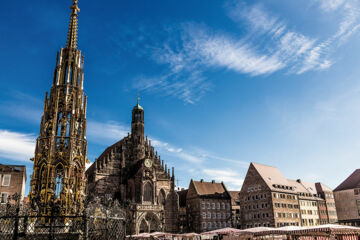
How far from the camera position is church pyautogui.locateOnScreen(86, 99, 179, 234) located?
163 ft

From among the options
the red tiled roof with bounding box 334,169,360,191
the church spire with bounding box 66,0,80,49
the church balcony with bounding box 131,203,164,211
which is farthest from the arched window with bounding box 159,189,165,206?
the red tiled roof with bounding box 334,169,360,191

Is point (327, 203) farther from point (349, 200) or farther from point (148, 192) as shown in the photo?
point (148, 192)

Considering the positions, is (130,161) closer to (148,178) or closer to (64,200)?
(148,178)

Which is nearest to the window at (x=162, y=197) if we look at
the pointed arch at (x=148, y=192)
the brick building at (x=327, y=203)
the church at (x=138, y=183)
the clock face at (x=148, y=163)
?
the church at (x=138, y=183)

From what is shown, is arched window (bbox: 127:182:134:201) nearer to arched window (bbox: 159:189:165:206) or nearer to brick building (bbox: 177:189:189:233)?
arched window (bbox: 159:189:165:206)

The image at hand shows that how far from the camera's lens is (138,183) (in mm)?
51312

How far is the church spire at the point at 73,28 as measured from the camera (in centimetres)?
2477

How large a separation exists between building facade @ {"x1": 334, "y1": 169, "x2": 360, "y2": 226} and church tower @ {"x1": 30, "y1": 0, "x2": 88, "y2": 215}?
68202 millimetres

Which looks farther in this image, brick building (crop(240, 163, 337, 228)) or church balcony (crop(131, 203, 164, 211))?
brick building (crop(240, 163, 337, 228))

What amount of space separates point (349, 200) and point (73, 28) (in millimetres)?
72549

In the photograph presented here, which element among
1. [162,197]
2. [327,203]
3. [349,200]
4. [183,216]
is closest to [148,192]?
[162,197]

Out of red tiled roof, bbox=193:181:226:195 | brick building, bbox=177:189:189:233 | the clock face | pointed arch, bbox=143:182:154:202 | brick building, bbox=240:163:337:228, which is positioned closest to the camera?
pointed arch, bbox=143:182:154:202

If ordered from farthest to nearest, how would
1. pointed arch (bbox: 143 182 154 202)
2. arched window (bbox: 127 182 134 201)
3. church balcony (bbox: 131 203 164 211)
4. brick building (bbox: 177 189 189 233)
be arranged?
brick building (bbox: 177 189 189 233) < arched window (bbox: 127 182 134 201) < pointed arch (bbox: 143 182 154 202) < church balcony (bbox: 131 203 164 211)

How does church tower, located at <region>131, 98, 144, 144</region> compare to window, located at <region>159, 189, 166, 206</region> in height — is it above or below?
above
